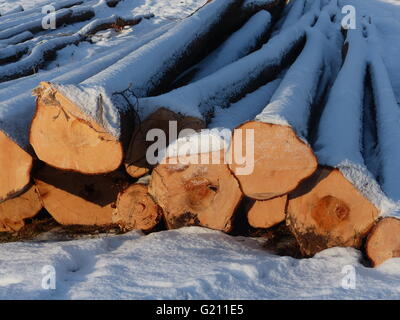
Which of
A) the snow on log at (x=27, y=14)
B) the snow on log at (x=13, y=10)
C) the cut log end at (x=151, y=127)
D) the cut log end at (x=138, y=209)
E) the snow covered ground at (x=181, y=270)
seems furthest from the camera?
the snow on log at (x=13, y=10)

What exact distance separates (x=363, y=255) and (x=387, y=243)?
0.22 meters

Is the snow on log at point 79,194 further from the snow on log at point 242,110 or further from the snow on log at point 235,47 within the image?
the snow on log at point 235,47

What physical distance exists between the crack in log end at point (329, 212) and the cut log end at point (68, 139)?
145cm

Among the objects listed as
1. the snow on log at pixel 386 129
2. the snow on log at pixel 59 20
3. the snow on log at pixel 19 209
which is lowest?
the snow on log at pixel 19 209

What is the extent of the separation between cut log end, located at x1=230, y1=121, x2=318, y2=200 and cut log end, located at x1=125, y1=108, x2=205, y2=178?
1.90 ft

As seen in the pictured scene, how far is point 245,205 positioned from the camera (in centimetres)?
351

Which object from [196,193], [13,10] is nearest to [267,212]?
[196,193]

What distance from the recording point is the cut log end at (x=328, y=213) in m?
3.09

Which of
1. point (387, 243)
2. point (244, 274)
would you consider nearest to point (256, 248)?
point (244, 274)

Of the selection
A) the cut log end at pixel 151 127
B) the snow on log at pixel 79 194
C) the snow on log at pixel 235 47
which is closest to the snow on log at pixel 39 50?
the snow on log at pixel 235 47

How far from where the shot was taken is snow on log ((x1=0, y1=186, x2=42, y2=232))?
3.76 m

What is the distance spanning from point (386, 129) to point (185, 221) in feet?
7.16

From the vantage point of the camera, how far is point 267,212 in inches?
135
